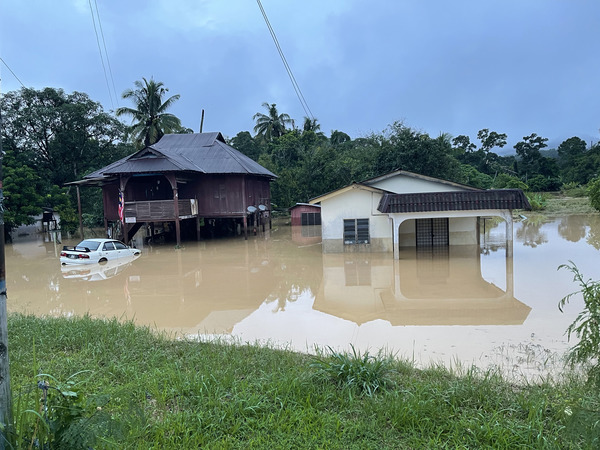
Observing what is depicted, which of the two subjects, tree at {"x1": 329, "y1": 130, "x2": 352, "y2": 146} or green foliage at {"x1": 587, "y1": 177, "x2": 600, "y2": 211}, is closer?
green foliage at {"x1": 587, "y1": 177, "x2": 600, "y2": 211}

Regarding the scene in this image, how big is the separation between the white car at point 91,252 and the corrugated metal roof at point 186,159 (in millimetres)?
4632

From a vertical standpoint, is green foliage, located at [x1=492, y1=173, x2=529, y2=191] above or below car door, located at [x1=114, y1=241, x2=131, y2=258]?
above

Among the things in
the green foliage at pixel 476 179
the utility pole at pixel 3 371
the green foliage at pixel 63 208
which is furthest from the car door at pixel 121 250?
the green foliage at pixel 476 179

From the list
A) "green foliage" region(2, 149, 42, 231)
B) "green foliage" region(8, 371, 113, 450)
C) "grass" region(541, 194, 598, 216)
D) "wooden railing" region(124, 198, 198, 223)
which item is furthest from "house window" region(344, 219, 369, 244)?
"grass" region(541, 194, 598, 216)

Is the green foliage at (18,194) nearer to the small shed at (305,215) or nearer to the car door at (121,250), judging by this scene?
the car door at (121,250)

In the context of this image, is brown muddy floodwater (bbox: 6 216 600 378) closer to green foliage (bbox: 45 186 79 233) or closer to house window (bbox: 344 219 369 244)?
house window (bbox: 344 219 369 244)

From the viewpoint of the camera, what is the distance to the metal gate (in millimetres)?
21156

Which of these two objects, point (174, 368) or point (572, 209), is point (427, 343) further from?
point (572, 209)

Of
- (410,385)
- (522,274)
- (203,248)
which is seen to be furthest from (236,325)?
(203,248)

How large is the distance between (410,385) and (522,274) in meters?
11.1

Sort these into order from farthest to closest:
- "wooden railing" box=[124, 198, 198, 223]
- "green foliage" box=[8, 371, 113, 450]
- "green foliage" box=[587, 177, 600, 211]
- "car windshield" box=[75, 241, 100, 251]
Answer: "green foliage" box=[587, 177, 600, 211] → "wooden railing" box=[124, 198, 198, 223] → "car windshield" box=[75, 241, 100, 251] → "green foliage" box=[8, 371, 113, 450]

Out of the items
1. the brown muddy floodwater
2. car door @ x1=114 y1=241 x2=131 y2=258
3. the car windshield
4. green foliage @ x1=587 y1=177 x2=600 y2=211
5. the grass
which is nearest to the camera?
the brown muddy floodwater

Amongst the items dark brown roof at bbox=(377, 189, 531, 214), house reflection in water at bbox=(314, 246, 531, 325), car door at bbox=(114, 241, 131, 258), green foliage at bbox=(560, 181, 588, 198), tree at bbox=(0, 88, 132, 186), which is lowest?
house reflection in water at bbox=(314, 246, 531, 325)

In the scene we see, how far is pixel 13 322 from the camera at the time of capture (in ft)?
25.3
